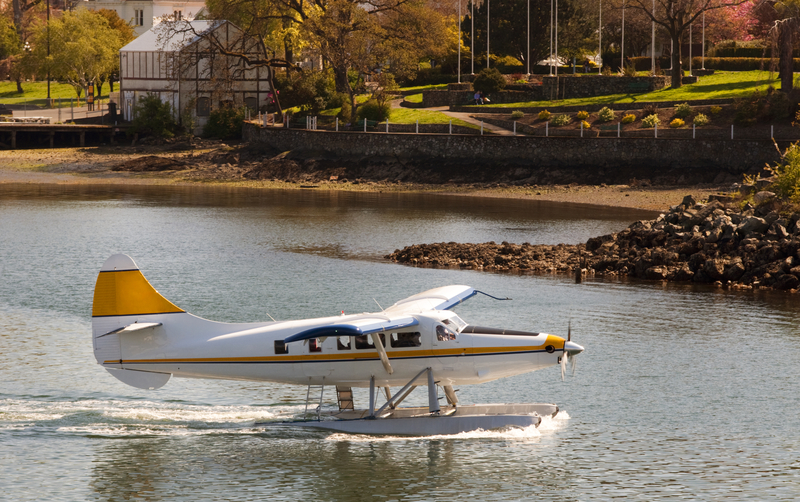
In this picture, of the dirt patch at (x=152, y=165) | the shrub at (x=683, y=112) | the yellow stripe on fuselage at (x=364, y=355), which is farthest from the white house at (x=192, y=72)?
the yellow stripe on fuselage at (x=364, y=355)

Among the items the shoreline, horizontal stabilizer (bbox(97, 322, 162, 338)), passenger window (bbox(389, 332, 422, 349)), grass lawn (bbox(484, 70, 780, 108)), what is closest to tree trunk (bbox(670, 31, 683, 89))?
grass lawn (bbox(484, 70, 780, 108))

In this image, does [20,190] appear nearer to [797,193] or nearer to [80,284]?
[80,284]

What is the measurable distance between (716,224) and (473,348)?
23.6 metres

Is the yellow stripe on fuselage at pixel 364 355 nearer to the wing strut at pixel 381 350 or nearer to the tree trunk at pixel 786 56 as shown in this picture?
the wing strut at pixel 381 350

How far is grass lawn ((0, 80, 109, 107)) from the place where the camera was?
383ft

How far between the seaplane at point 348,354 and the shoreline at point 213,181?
41.3 m

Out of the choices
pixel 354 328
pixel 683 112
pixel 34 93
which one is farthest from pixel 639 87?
pixel 34 93

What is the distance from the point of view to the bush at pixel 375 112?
262 feet

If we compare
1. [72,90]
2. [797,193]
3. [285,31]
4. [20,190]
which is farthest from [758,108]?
[72,90]

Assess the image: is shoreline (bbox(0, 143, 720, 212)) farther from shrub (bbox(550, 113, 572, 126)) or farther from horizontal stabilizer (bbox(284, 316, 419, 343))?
horizontal stabilizer (bbox(284, 316, 419, 343))

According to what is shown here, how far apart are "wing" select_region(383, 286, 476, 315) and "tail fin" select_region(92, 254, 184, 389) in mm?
4723

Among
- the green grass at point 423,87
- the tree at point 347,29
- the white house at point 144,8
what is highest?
the white house at point 144,8

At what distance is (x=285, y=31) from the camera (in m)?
91.2

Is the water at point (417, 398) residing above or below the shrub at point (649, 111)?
below
